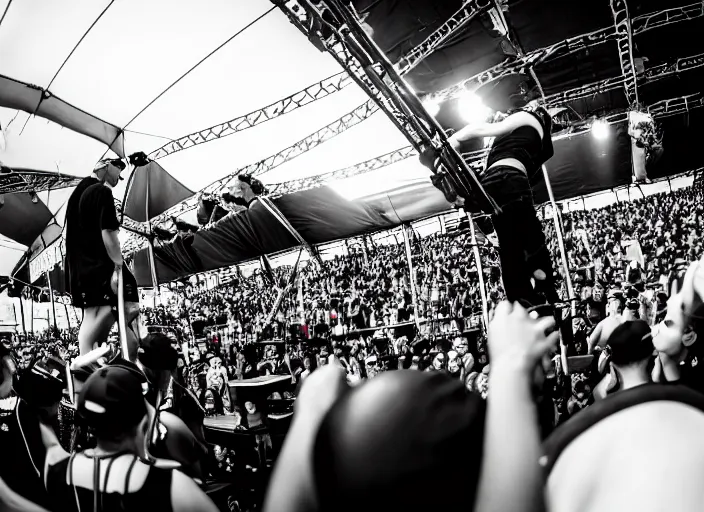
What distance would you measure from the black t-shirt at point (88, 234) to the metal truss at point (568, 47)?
202 inches

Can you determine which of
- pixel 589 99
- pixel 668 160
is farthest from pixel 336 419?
pixel 589 99

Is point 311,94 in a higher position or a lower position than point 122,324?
higher

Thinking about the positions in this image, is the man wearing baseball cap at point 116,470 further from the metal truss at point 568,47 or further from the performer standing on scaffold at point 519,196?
the metal truss at point 568,47

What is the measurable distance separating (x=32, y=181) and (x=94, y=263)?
6941mm

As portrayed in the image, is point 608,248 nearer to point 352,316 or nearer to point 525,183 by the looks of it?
point 352,316

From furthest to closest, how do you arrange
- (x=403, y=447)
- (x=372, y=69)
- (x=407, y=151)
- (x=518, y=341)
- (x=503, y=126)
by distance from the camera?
(x=407, y=151), (x=372, y=69), (x=503, y=126), (x=518, y=341), (x=403, y=447)

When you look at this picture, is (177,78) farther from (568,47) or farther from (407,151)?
(568,47)

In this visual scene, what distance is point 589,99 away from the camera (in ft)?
27.1

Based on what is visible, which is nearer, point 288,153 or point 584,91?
point 584,91

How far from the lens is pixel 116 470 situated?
1508 mm

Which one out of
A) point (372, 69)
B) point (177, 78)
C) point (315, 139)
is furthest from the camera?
point (315, 139)

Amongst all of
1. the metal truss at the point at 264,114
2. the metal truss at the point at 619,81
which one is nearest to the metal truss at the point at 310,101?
the metal truss at the point at 264,114

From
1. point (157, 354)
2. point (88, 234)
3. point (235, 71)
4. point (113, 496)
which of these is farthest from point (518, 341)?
point (235, 71)

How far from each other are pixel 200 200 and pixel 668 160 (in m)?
7.78
